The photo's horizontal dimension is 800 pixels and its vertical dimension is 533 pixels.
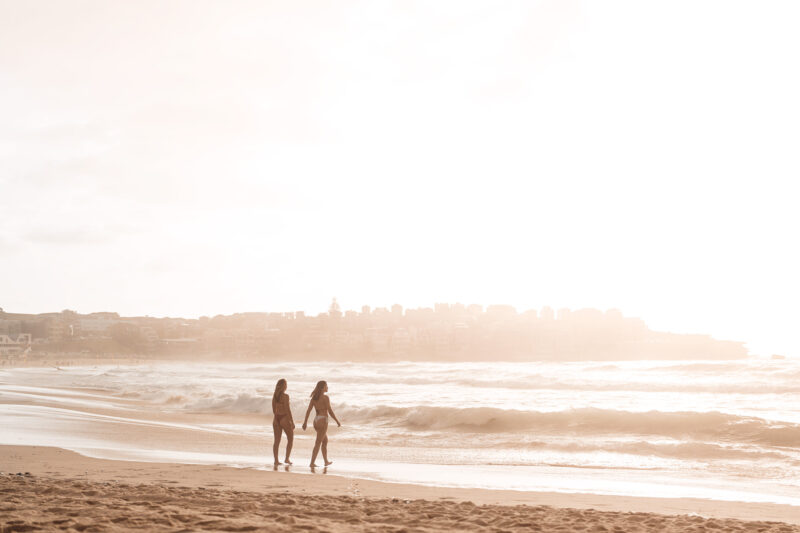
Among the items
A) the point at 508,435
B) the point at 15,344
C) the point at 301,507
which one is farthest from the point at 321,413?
the point at 15,344

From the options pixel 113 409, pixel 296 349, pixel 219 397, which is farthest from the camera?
pixel 296 349

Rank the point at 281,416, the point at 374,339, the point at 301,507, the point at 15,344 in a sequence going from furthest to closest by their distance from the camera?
the point at 374,339, the point at 15,344, the point at 281,416, the point at 301,507

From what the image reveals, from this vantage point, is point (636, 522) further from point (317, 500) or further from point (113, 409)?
point (113, 409)

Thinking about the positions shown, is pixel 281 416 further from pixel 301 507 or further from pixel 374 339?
pixel 374 339

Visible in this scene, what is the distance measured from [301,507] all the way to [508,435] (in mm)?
11476

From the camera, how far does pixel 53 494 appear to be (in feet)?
28.1

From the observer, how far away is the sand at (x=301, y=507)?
709 cm

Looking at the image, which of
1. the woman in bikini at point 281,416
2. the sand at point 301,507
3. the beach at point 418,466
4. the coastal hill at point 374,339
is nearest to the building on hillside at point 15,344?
the coastal hill at point 374,339

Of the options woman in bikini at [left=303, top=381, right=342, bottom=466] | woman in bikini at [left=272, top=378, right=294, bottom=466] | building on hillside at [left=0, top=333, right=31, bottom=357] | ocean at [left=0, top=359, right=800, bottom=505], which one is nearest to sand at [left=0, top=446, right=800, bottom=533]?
ocean at [left=0, top=359, right=800, bottom=505]

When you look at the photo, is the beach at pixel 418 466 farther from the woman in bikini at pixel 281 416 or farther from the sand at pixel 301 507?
the woman in bikini at pixel 281 416

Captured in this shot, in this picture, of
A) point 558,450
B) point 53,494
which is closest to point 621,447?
point 558,450

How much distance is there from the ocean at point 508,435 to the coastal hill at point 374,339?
87.3 metres

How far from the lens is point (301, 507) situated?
27.3 ft

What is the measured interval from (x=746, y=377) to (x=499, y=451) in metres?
22.7
